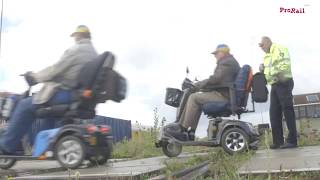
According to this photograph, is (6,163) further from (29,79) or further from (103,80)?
(103,80)

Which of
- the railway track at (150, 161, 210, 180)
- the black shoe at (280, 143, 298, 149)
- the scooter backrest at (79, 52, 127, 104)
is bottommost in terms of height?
the railway track at (150, 161, 210, 180)

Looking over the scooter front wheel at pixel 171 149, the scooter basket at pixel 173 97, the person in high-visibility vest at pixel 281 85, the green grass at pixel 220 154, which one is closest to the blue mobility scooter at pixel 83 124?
the green grass at pixel 220 154

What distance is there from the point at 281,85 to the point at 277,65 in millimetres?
324

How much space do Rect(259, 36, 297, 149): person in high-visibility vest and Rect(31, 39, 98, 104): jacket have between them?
3.35 meters

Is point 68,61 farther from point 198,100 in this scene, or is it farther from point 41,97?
point 198,100

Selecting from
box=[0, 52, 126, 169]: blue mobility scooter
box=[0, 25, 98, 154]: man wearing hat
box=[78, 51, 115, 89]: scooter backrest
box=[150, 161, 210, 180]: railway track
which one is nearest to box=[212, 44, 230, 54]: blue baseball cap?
box=[0, 52, 126, 169]: blue mobility scooter

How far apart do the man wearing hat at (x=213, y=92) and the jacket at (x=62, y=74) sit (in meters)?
2.19

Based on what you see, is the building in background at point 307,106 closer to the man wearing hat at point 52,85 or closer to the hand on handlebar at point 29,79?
the man wearing hat at point 52,85

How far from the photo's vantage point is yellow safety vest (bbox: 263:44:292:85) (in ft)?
28.9

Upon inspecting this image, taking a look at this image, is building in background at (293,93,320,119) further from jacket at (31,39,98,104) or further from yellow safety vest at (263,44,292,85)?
jacket at (31,39,98,104)

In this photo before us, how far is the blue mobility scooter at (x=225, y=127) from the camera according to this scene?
7.89 m

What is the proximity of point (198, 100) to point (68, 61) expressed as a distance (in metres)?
2.47

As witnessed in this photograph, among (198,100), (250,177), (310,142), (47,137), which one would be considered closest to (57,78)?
(47,137)

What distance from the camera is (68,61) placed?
6.64 meters
